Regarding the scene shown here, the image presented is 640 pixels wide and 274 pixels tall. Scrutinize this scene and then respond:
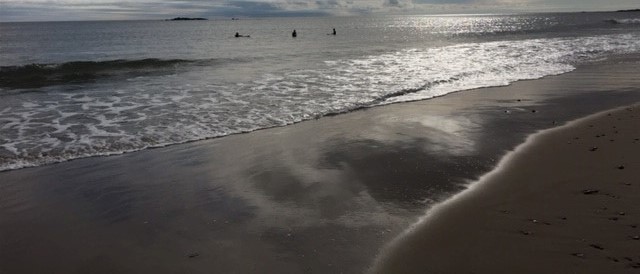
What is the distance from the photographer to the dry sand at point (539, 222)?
423 centimetres

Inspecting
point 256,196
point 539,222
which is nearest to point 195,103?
point 256,196

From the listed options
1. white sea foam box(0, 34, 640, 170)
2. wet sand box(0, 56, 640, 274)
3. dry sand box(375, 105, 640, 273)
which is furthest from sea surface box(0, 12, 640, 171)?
dry sand box(375, 105, 640, 273)

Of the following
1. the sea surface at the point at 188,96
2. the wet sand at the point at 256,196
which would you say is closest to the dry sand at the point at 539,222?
the wet sand at the point at 256,196

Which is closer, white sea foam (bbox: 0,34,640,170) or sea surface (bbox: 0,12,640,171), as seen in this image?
white sea foam (bbox: 0,34,640,170)

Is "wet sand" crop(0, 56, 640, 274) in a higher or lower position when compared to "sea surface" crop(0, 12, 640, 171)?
lower

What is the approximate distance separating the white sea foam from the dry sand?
536 cm

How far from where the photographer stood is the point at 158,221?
18.0ft

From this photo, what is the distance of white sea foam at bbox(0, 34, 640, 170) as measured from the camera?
920 centimetres

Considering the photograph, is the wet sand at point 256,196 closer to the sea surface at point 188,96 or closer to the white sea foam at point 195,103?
the white sea foam at point 195,103

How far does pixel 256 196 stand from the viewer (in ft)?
20.3

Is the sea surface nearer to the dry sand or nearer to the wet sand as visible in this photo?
the wet sand

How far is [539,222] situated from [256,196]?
323 centimetres

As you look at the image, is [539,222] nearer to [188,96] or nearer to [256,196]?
[256,196]

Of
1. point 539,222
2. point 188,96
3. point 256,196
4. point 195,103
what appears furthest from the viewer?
point 188,96
